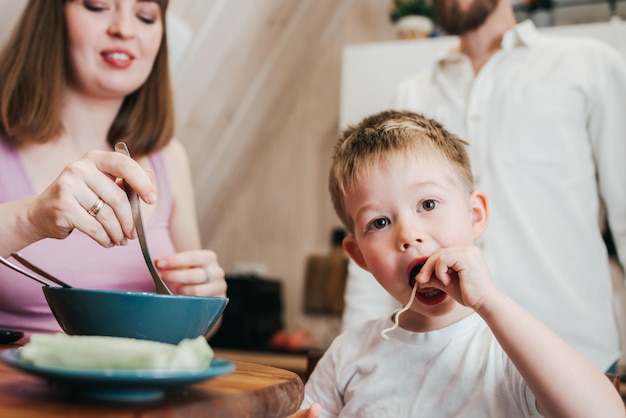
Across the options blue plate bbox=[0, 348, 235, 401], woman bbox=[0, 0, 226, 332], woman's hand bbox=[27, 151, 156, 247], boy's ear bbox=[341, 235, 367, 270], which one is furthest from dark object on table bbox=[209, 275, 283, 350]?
blue plate bbox=[0, 348, 235, 401]

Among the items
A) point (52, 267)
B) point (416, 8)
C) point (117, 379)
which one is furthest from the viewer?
point (416, 8)

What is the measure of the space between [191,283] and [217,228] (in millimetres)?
2587

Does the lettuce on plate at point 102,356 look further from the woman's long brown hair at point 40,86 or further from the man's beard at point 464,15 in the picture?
the man's beard at point 464,15

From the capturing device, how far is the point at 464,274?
838 mm

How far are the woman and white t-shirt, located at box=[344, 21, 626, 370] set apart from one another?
2.23 feet

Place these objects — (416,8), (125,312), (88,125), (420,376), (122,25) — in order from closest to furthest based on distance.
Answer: (125,312) < (420,376) < (122,25) < (88,125) < (416,8)

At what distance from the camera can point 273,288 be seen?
3262 mm

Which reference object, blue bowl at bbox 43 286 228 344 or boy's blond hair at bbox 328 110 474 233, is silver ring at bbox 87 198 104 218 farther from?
boy's blond hair at bbox 328 110 474 233

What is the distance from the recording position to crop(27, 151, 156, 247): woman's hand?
2.63ft

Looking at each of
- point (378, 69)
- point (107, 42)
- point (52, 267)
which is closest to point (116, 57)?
point (107, 42)

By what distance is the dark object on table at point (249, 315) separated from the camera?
10.1 ft

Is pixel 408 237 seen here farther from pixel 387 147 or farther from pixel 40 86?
pixel 40 86

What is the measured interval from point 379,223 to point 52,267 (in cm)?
72

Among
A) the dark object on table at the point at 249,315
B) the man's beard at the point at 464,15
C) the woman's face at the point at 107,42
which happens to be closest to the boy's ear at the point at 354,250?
the woman's face at the point at 107,42
